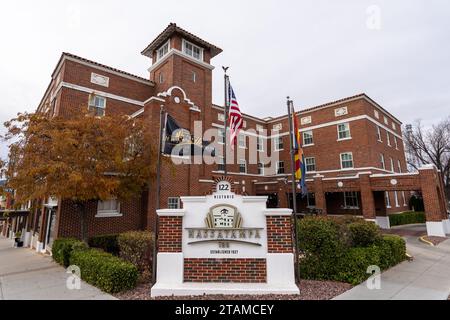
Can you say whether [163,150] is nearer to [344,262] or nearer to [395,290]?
[344,262]

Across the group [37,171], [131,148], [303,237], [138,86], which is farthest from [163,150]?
[138,86]

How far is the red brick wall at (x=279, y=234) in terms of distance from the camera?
703 centimetres

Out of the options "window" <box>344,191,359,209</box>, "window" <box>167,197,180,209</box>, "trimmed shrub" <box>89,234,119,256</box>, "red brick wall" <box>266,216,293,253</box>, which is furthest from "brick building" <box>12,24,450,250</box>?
"red brick wall" <box>266,216,293,253</box>

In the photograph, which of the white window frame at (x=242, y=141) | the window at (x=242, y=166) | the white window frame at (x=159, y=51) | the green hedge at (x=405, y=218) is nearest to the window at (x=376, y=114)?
the green hedge at (x=405, y=218)

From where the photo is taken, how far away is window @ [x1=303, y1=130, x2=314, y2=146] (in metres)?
30.5

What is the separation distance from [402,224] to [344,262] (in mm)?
24554

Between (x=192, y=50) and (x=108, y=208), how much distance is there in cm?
1563

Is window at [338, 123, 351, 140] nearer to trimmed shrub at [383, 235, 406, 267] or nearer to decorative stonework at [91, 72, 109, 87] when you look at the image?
trimmed shrub at [383, 235, 406, 267]

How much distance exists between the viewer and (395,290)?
7145mm

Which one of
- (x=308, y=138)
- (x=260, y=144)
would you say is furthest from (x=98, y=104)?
(x=308, y=138)

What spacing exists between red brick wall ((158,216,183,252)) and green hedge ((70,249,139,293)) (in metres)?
Result: 1.32

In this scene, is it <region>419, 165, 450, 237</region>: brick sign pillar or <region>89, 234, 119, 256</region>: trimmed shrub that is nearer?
<region>89, 234, 119, 256</region>: trimmed shrub

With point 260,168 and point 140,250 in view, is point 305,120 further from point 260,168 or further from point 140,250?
point 140,250

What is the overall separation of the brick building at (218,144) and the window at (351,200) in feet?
0.34
